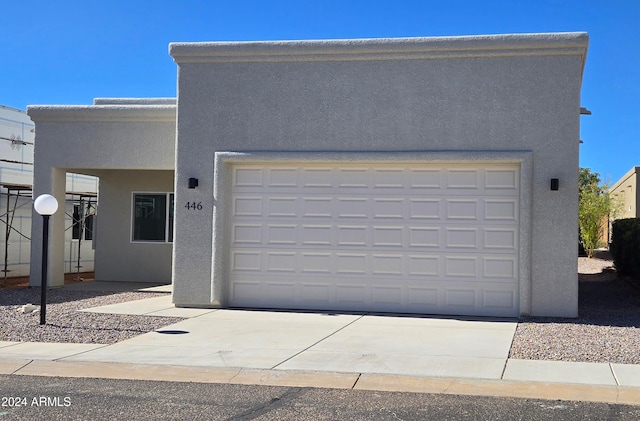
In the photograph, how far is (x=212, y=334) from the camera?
1025 centimetres

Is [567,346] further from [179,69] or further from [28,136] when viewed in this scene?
[28,136]

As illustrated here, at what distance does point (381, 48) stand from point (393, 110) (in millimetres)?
1030

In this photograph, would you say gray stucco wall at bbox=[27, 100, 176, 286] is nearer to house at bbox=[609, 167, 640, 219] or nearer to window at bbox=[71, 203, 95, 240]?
window at bbox=[71, 203, 95, 240]

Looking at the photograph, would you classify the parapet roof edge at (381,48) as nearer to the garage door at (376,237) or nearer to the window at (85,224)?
the garage door at (376,237)

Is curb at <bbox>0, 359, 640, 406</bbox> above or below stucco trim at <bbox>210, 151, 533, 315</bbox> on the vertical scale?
below

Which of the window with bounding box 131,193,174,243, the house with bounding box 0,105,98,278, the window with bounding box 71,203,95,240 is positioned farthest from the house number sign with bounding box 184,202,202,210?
the window with bounding box 71,203,95,240

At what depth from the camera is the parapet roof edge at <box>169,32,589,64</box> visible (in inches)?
463

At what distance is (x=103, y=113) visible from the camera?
1559 cm

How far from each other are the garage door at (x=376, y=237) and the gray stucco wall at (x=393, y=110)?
430 mm

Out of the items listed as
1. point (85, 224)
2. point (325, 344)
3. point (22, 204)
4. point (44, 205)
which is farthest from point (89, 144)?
point (325, 344)

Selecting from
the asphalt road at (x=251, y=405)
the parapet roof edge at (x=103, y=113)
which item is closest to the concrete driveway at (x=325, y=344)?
the asphalt road at (x=251, y=405)

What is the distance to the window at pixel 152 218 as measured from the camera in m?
18.5

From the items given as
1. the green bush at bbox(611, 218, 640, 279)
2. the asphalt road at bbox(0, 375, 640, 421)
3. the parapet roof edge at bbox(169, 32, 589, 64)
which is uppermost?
the parapet roof edge at bbox(169, 32, 589, 64)

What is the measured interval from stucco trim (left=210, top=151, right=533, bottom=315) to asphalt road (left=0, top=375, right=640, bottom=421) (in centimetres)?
530
